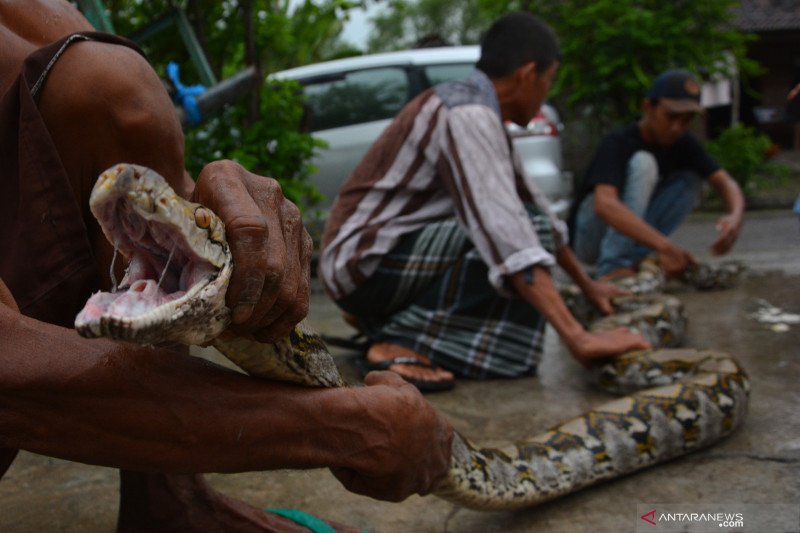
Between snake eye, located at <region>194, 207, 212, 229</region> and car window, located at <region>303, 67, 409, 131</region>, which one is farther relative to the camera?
car window, located at <region>303, 67, 409, 131</region>

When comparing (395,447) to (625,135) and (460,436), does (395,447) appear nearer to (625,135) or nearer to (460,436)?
(460,436)

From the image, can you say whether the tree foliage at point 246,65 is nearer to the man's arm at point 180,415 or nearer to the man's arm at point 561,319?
the man's arm at point 561,319

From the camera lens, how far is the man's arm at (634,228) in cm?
498

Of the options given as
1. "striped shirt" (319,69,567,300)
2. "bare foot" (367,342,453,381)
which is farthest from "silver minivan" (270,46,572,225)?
"bare foot" (367,342,453,381)

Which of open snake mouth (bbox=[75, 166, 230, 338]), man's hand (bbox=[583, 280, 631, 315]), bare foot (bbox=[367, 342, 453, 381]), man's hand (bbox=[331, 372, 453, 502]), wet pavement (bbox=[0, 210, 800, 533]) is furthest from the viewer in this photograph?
man's hand (bbox=[583, 280, 631, 315])

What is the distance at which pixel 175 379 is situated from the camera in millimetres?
1405

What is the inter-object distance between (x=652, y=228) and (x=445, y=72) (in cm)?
324

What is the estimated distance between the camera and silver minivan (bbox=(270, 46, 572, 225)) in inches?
299

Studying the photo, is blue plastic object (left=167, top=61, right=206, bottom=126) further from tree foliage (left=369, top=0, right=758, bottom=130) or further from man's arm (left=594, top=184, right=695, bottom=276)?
tree foliage (left=369, top=0, right=758, bottom=130)

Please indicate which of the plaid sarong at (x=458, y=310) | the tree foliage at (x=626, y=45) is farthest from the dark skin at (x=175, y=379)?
the tree foliage at (x=626, y=45)

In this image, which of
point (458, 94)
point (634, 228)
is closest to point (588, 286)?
point (634, 228)

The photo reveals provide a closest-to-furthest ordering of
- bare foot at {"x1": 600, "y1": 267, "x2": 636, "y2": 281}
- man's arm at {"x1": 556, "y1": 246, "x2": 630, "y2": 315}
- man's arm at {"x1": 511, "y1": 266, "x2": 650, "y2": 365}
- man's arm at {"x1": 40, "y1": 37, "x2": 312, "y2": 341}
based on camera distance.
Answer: man's arm at {"x1": 40, "y1": 37, "x2": 312, "y2": 341}
man's arm at {"x1": 511, "y1": 266, "x2": 650, "y2": 365}
man's arm at {"x1": 556, "y1": 246, "x2": 630, "y2": 315}
bare foot at {"x1": 600, "y1": 267, "x2": 636, "y2": 281}

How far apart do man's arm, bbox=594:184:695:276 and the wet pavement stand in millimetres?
1325

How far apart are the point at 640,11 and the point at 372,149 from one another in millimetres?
8573
